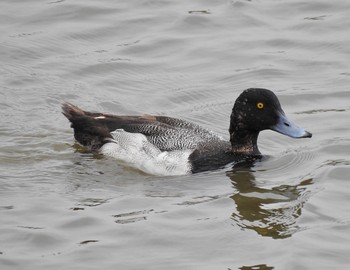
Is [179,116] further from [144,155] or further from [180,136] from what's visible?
[144,155]

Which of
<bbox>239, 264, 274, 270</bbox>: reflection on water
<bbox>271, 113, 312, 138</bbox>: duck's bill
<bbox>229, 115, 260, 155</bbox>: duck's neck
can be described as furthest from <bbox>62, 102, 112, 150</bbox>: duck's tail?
<bbox>239, 264, 274, 270</bbox>: reflection on water

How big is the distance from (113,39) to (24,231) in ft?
24.8

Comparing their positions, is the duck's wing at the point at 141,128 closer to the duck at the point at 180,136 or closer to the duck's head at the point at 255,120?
the duck at the point at 180,136

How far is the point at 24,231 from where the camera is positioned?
1086cm

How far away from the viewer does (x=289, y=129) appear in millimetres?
13312

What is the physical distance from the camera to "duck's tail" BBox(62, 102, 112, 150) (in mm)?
14047

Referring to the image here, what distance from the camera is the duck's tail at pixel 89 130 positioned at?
46.1 ft

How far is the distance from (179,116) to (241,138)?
1.82 metres

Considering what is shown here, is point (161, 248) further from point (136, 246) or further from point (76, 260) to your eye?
point (76, 260)

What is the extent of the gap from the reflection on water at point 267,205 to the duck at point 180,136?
48cm

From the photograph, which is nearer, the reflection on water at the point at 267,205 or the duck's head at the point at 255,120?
the reflection on water at the point at 267,205

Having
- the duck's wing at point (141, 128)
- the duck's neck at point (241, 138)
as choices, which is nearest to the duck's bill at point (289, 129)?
the duck's neck at point (241, 138)

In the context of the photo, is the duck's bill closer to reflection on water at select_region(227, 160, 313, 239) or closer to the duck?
the duck

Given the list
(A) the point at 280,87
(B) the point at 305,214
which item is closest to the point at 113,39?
(A) the point at 280,87
